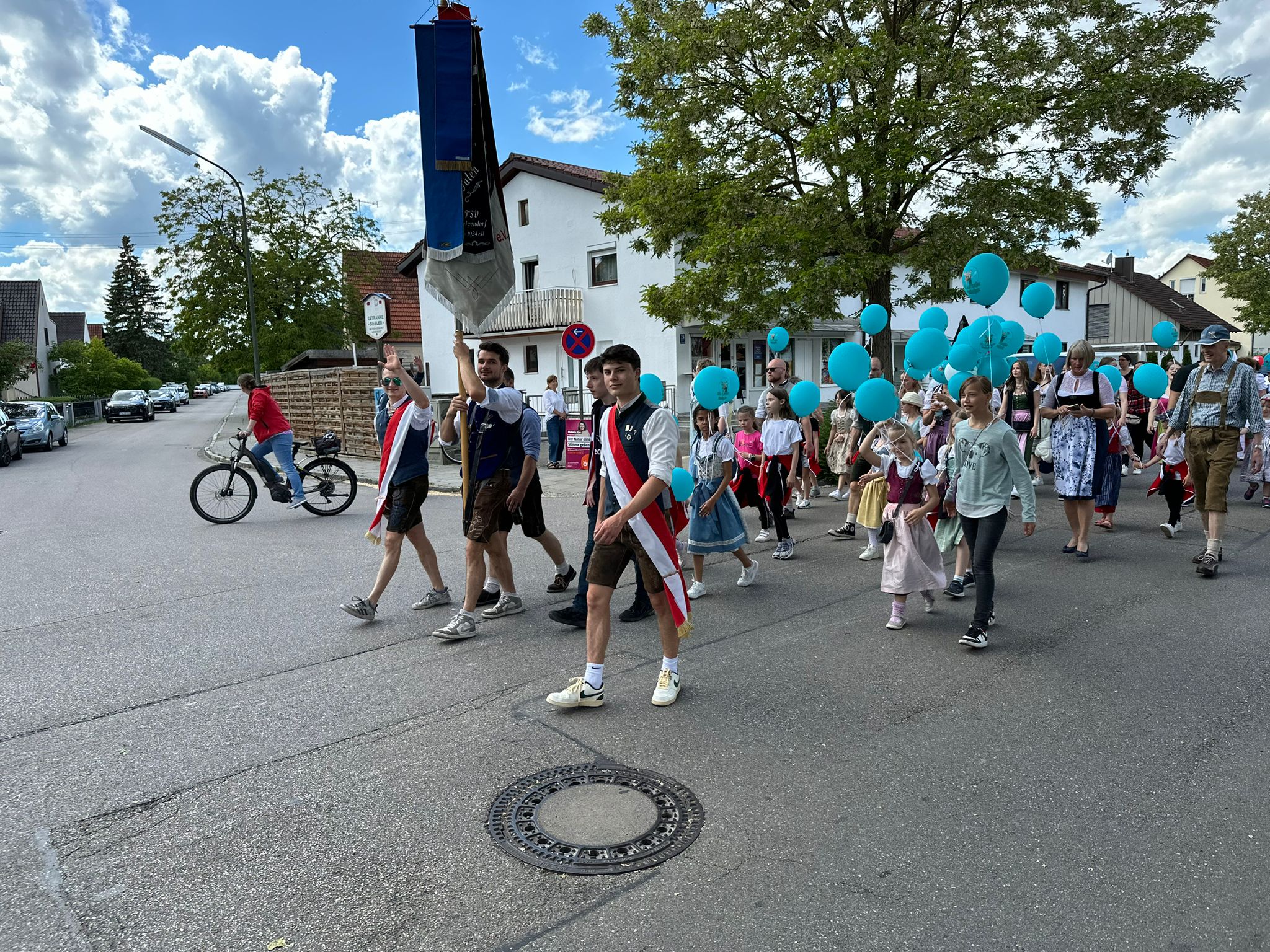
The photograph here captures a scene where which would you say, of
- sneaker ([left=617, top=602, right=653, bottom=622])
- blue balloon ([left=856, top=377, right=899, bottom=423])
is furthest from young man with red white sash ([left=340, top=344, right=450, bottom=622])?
blue balloon ([left=856, top=377, right=899, bottom=423])

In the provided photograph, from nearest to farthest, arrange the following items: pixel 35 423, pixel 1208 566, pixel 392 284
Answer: pixel 1208 566, pixel 35 423, pixel 392 284

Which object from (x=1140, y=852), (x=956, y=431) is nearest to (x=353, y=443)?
(x=956, y=431)

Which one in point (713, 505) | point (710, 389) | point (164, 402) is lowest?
point (713, 505)

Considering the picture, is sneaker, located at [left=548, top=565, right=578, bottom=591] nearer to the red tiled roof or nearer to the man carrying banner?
the man carrying banner

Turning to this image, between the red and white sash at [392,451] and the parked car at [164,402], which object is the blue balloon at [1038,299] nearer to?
the red and white sash at [392,451]

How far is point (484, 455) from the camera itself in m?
5.82

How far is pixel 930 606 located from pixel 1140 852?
3.15m

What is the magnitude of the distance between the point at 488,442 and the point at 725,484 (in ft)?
6.12

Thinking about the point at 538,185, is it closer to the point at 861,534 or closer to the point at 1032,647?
the point at 861,534

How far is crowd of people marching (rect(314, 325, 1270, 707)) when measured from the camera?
14.5 feet

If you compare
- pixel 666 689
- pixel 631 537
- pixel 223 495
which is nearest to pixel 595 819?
pixel 666 689

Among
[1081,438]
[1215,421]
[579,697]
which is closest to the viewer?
[579,697]

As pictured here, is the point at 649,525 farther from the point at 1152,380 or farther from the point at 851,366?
the point at 1152,380

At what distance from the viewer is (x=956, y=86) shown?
13297 millimetres
